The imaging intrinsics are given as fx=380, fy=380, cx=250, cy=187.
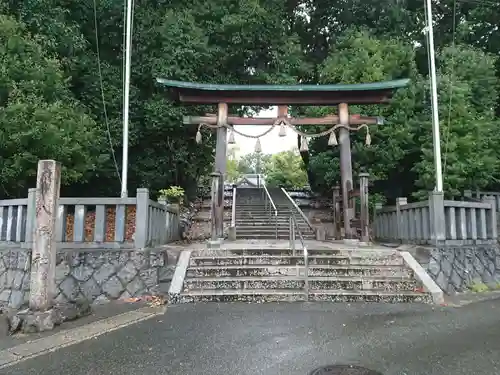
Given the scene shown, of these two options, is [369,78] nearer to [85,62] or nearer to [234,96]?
[234,96]

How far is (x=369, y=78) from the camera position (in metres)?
12.7

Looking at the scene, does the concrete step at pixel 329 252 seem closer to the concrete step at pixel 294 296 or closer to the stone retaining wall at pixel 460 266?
the stone retaining wall at pixel 460 266

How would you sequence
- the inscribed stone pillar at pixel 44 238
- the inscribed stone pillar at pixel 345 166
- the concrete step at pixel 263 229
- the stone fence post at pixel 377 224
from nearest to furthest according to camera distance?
the inscribed stone pillar at pixel 44 238 < the inscribed stone pillar at pixel 345 166 < the stone fence post at pixel 377 224 < the concrete step at pixel 263 229

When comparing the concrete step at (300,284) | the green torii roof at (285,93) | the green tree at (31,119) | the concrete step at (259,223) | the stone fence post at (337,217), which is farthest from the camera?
the concrete step at (259,223)

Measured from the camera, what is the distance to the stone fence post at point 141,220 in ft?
22.9

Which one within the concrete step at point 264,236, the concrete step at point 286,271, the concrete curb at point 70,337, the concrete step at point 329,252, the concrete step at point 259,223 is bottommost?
the concrete curb at point 70,337

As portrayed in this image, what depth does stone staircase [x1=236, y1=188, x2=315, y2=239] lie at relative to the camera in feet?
42.8

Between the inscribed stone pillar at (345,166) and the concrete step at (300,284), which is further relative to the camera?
the inscribed stone pillar at (345,166)

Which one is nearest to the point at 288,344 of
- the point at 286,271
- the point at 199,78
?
the point at 286,271

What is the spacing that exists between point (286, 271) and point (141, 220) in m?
2.87

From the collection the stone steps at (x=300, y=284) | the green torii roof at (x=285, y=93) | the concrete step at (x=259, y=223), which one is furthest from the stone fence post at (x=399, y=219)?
the concrete step at (x=259, y=223)

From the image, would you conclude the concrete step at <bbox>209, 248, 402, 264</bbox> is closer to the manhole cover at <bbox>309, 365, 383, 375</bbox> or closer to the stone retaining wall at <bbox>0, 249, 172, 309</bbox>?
the stone retaining wall at <bbox>0, 249, 172, 309</bbox>

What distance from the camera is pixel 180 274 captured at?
690 cm

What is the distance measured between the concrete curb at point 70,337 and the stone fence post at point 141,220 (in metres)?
1.39
